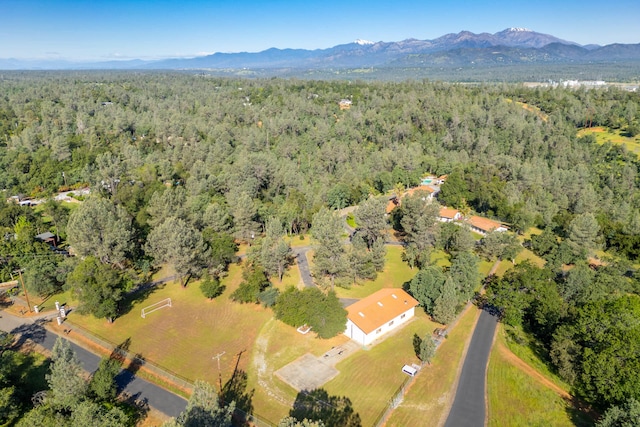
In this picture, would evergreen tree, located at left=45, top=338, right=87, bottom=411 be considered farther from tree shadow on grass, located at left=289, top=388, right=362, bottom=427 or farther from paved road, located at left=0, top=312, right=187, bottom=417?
tree shadow on grass, located at left=289, top=388, right=362, bottom=427

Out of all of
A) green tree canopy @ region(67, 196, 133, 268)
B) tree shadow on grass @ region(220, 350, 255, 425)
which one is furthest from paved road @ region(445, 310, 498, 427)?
green tree canopy @ region(67, 196, 133, 268)

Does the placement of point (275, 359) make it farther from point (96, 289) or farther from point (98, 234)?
point (98, 234)

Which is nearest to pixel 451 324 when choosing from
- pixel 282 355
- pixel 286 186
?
pixel 282 355

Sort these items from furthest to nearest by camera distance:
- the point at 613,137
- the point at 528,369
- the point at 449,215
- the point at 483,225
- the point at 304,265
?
the point at 613,137 → the point at 449,215 → the point at 483,225 → the point at 304,265 → the point at 528,369

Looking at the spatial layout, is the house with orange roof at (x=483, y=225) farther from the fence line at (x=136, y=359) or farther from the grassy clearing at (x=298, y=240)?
the fence line at (x=136, y=359)

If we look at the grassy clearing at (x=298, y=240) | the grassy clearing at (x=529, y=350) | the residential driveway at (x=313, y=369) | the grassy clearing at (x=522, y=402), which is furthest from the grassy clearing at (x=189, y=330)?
the grassy clearing at (x=529, y=350)

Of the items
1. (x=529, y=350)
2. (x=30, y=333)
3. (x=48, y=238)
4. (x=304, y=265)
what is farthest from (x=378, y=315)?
(x=48, y=238)
